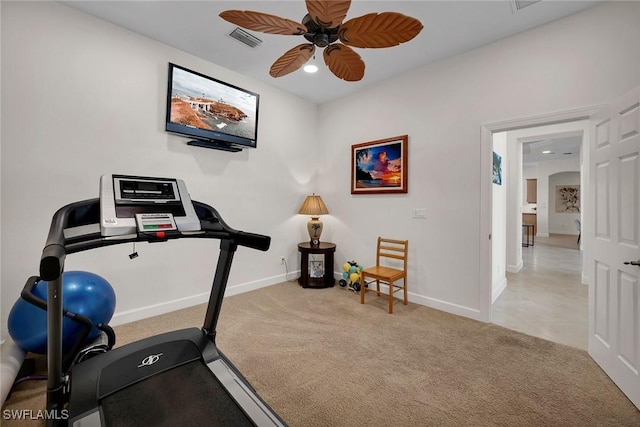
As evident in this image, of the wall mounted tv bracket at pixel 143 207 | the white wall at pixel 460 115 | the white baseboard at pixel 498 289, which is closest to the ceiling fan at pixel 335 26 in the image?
the wall mounted tv bracket at pixel 143 207

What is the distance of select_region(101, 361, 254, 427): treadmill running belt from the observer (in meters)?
1.30

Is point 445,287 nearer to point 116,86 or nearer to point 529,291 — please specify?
Answer: point 529,291

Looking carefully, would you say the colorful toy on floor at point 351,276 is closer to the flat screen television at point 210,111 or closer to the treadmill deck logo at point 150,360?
the flat screen television at point 210,111

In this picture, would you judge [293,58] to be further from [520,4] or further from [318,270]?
[318,270]

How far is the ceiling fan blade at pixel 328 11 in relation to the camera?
1.50 m

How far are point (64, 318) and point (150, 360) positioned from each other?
0.69m

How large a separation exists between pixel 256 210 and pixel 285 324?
1.68 m

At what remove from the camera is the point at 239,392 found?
150 centimetres

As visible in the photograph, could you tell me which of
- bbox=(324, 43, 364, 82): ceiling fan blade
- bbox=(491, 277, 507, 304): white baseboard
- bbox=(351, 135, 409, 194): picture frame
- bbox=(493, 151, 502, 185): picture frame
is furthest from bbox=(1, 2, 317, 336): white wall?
bbox=(493, 151, 502, 185): picture frame

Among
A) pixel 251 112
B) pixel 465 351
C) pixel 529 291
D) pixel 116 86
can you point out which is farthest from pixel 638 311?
pixel 116 86

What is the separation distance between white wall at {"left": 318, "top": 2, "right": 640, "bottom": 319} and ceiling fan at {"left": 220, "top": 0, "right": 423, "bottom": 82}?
5.62ft

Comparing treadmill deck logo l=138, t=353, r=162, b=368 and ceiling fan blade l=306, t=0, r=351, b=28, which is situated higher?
ceiling fan blade l=306, t=0, r=351, b=28

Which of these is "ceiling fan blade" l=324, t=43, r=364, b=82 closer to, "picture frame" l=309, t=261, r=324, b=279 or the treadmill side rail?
the treadmill side rail

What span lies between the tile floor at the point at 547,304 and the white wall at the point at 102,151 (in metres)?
3.18
